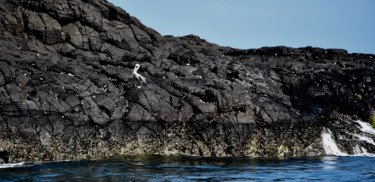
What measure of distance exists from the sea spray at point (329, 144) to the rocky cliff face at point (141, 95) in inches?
16.2

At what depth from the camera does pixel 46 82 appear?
2852cm

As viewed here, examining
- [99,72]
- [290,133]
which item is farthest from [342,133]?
[99,72]

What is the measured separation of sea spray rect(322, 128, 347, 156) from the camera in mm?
32656

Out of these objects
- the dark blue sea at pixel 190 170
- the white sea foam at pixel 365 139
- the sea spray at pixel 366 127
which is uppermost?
the sea spray at pixel 366 127

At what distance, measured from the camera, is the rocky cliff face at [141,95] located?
2622 cm

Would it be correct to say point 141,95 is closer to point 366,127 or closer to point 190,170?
point 190,170

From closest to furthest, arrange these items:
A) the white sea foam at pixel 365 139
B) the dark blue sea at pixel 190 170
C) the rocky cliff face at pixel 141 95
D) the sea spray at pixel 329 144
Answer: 1. the dark blue sea at pixel 190 170
2. the rocky cliff face at pixel 141 95
3. the sea spray at pixel 329 144
4. the white sea foam at pixel 365 139

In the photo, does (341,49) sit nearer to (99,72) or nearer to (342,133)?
(342,133)

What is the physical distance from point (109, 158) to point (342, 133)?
19.4 meters

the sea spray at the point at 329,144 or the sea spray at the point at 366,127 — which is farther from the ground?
the sea spray at the point at 366,127

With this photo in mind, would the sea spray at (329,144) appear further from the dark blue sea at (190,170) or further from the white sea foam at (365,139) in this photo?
the dark blue sea at (190,170)

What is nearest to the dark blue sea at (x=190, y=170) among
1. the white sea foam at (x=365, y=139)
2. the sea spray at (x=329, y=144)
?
the sea spray at (x=329, y=144)

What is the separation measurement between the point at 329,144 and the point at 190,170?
1542 cm

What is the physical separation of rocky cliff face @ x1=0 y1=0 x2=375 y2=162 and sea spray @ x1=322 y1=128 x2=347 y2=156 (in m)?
A: 0.41
